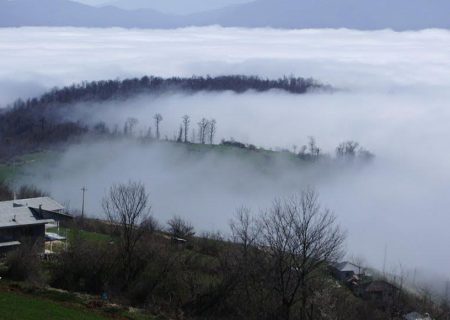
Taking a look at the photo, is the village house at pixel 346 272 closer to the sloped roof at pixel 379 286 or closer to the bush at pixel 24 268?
the sloped roof at pixel 379 286

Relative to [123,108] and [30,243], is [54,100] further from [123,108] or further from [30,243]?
[30,243]

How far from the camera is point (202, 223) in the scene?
57.8 m

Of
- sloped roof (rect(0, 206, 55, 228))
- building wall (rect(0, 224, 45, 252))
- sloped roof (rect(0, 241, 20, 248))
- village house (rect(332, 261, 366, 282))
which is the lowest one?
village house (rect(332, 261, 366, 282))

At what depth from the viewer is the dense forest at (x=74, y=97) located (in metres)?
90.4

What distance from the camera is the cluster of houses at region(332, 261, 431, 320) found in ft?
116

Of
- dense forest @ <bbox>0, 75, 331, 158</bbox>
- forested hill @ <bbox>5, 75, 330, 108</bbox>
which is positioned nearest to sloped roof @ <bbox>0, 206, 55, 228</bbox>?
dense forest @ <bbox>0, 75, 331, 158</bbox>

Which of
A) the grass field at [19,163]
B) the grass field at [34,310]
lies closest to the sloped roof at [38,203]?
the grass field at [34,310]

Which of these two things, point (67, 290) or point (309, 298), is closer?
point (309, 298)

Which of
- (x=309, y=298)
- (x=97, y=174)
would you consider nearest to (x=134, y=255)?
(x=309, y=298)

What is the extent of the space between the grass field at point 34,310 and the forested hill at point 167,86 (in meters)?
104

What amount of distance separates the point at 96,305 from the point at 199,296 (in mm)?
4950

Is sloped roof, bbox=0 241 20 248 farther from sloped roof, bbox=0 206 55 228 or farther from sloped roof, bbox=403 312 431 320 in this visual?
sloped roof, bbox=403 312 431 320

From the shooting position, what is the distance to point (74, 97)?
12275cm

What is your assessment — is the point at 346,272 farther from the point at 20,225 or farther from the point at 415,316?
the point at 20,225
